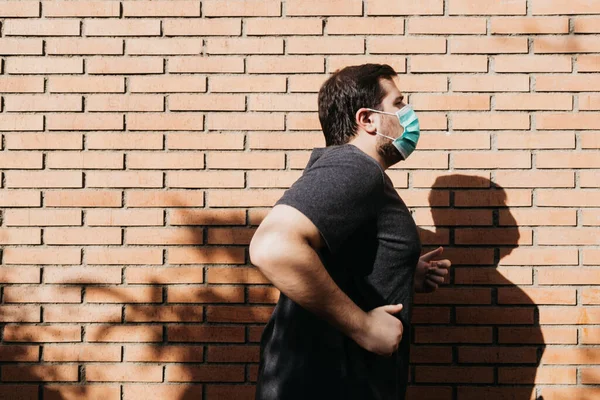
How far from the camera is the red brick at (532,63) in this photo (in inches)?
109

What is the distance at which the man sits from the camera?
1.77m

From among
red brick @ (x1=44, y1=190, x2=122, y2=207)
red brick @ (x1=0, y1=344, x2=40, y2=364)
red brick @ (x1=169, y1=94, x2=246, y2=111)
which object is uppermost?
red brick @ (x1=169, y1=94, x2=246, y2=111)

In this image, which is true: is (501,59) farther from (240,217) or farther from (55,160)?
(55,160)

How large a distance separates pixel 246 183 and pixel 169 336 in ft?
2.58

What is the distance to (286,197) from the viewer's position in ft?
5.92

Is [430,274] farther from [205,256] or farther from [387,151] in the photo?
[205,256]

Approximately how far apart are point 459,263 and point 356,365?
1062 millimetres

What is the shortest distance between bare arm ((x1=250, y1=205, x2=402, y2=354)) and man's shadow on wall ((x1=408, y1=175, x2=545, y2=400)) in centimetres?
99

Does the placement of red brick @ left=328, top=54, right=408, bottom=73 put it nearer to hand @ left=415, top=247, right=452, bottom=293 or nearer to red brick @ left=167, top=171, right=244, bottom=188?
red brick @ left=167, top=171, right=244, bottom=188

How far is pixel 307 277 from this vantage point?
177 cm

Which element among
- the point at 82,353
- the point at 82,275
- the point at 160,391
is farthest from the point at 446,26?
the point at 82,353

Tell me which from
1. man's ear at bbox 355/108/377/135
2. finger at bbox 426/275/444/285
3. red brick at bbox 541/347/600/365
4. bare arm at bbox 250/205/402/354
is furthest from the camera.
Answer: red brick at bbox 541/347/600/365

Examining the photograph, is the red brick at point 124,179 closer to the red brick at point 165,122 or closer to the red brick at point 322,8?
the red brick at point 165,122

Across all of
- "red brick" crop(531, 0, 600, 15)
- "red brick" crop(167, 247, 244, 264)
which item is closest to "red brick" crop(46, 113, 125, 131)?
"red brick" crop(167, 247, 244, 264)
